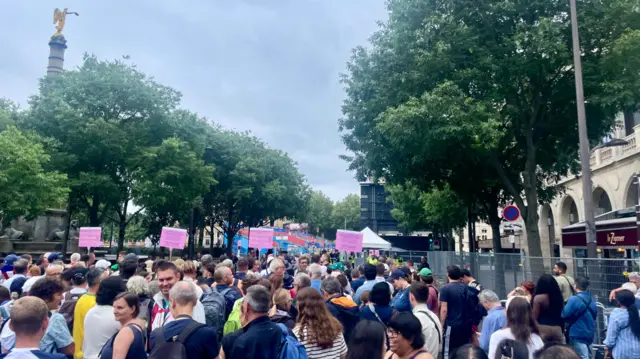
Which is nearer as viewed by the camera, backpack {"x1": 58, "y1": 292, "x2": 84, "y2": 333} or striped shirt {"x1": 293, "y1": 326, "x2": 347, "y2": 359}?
striped shirt {"x1": 293, "y1": 326, "x2": 347, "y2": 359}

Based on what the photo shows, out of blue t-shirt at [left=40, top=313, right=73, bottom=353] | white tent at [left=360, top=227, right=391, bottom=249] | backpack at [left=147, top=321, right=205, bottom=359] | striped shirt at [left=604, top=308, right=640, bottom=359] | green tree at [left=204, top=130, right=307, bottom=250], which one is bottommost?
striped shirt at [left=604, top=308, right=640, bottom=359]

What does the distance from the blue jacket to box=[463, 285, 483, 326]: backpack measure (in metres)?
1.15

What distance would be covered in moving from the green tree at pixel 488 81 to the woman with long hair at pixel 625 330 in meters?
8.92

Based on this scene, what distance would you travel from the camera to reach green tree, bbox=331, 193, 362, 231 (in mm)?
91938

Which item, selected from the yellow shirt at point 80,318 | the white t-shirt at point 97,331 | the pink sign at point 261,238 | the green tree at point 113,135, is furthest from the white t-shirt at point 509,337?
the green tree at point 113,135

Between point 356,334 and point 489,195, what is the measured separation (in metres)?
21.0

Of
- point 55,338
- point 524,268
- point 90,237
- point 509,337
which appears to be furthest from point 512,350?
point 90,237

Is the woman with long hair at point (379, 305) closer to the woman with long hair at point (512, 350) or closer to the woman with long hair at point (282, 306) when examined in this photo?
the woman with long hair at point (282, 306)

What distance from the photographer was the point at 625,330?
18.8ft

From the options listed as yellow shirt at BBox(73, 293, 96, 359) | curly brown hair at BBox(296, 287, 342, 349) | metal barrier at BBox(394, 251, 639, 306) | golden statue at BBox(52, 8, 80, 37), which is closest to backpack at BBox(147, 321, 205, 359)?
curly brown hair at BBox(296, 287, 342, 349)

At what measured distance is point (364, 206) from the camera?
202ft

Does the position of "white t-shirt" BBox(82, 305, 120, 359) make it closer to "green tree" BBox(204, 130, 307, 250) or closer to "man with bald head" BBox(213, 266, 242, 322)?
"man with bald head" BBox(213, 266, 242, 322)

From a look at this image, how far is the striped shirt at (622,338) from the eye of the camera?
5.58 meters

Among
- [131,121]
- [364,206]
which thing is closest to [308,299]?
[131,121]
